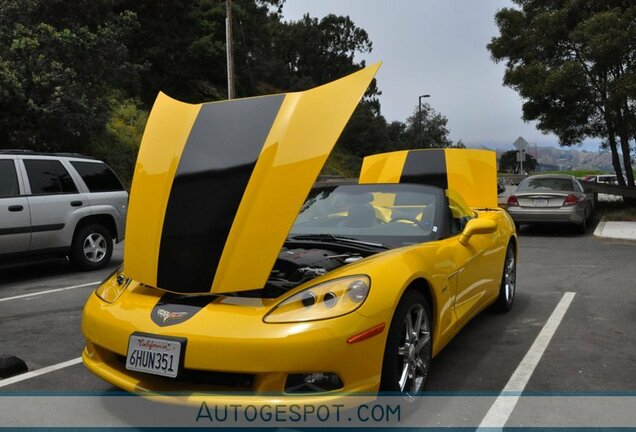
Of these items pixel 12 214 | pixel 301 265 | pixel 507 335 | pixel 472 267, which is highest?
pixel 12 214

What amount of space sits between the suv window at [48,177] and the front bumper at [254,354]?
5284 millimetres

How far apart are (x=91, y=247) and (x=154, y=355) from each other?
584 cm

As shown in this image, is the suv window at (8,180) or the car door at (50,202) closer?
the suv window at (8,180)

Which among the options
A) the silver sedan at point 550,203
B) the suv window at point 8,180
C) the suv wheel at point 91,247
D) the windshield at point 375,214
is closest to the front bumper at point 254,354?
the windshield at point 375,214

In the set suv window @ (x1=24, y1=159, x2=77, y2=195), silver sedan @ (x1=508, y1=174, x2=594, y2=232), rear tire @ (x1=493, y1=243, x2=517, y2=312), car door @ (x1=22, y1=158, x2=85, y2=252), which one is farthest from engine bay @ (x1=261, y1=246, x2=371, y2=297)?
silver sedan @ (x1=508, y1=174, x2=594, y2=232)

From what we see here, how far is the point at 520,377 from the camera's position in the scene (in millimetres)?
3709

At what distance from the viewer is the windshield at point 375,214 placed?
3.96 meters

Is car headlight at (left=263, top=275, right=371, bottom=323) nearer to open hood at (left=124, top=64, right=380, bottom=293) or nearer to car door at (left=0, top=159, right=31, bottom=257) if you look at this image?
open hood at (left=124, top=64, right=380, bottom=293)

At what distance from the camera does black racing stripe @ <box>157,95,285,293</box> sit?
309 centimetres

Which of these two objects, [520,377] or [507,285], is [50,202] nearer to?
[507,285]

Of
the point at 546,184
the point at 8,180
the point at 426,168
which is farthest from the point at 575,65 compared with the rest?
the point at 8,180

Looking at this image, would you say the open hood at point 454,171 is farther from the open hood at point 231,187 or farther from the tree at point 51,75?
the tree at point 51,75

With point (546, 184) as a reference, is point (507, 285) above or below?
below

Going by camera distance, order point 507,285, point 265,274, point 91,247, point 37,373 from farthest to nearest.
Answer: point 91,247
point 507,285
point 37,373
point 265,274
